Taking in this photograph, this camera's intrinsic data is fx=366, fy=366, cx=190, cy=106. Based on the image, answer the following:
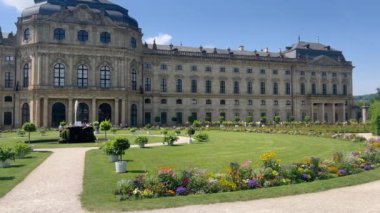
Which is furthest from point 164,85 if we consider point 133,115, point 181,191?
point 181,191

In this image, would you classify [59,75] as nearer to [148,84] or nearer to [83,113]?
[83,113]

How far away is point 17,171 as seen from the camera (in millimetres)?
14695

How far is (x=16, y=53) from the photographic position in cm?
5347

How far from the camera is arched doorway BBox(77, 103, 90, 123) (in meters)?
52.3

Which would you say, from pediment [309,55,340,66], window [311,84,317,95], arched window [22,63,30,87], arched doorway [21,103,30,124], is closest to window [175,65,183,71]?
arched window [22,63,30,87]

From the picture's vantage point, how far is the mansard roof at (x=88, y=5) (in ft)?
169

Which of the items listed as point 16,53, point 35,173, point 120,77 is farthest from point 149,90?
point 35,173

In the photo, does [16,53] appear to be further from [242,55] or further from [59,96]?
[242,55]

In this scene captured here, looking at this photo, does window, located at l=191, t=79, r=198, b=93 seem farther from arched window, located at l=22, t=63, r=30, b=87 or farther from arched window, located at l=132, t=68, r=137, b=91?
arched window, located at l=22, t=63, r=30, b=87

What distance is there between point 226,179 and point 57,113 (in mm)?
45020

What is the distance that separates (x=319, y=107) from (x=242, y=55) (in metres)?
18.4

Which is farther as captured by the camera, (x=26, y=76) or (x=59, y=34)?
(x=26, y=76)

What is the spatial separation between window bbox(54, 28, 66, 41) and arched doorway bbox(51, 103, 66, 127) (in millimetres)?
9293

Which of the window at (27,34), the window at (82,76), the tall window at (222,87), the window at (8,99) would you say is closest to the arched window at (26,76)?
the window at (8,99)
